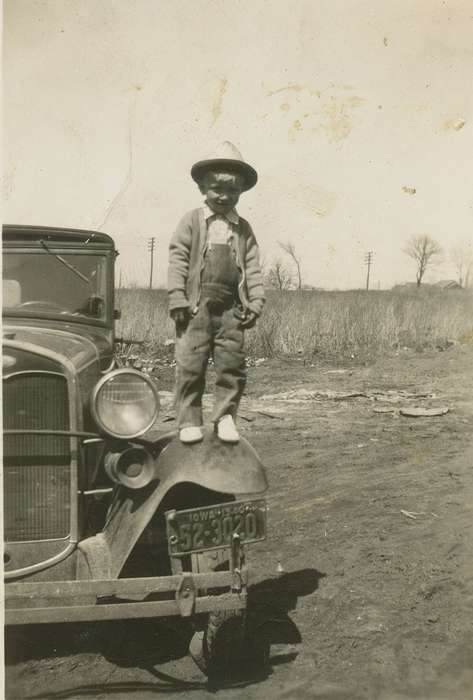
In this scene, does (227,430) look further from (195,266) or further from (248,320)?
(195,266)

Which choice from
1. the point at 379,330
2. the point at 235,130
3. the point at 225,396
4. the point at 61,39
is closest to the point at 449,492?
the point at 225,396

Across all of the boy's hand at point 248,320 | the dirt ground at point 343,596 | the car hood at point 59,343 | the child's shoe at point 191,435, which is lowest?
the dirt ground at point 343,596

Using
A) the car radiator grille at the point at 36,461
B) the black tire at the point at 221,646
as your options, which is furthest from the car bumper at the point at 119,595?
the car radiator grille at the point at 36,461

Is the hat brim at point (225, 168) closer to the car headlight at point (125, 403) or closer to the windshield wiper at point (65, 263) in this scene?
the car headlight at point (125, 403)

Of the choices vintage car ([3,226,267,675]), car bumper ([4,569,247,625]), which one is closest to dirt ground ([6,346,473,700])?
vintage car ([3,226,267,675])

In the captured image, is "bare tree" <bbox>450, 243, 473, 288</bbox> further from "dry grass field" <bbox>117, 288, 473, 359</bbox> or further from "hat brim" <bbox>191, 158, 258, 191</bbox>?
"dry grass field" <bbox>117, 288, 473, 359</bbox>

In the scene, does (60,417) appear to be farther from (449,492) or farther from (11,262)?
(449,492)
